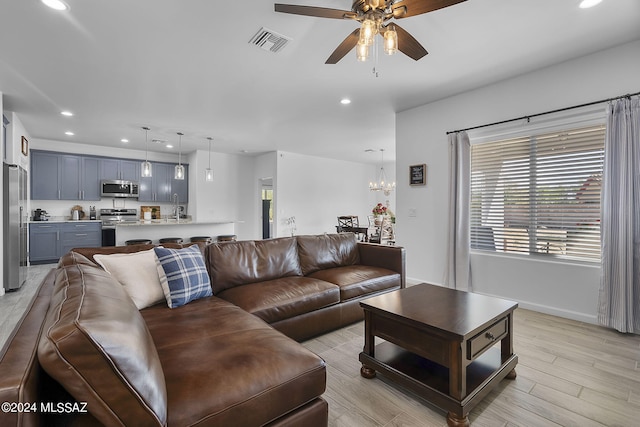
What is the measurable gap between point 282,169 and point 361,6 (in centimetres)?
587

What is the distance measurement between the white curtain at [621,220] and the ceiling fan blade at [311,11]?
9.03 ft

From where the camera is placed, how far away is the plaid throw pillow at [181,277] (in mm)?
2031

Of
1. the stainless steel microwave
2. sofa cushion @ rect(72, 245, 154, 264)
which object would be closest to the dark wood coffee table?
sofa cushion @ rect(72, 245, 154, 264)

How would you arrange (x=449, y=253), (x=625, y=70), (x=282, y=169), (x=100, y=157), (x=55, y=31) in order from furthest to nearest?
1. (x=282, y=169)
2. (x=100, y=157)
3. (x=449, y=253)
4. (x=625, y=70)
5. (x=55, y=31)

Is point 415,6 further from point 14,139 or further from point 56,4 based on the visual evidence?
point 14,139

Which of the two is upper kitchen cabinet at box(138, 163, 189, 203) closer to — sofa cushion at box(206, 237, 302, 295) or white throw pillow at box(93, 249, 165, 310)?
sofa cushion at box(206, 237, 302, 295)

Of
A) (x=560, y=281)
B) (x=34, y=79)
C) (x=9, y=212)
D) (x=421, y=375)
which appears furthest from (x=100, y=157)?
(x=560, y=281)

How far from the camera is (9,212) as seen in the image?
13.1ft

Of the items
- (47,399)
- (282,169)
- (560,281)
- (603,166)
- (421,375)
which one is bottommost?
(421,375)

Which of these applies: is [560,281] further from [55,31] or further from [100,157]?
[100,157]

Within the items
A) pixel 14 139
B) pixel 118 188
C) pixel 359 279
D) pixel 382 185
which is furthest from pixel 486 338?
pixel 118 188

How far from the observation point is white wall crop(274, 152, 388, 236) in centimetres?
763

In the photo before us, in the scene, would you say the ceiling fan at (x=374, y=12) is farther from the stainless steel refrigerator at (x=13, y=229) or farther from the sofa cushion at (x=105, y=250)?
the stainless steel refrigerator at (x=13, y=229)

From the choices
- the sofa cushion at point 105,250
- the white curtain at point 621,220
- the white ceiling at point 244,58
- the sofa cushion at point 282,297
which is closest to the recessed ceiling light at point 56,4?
the white ceiling at point 244,58
